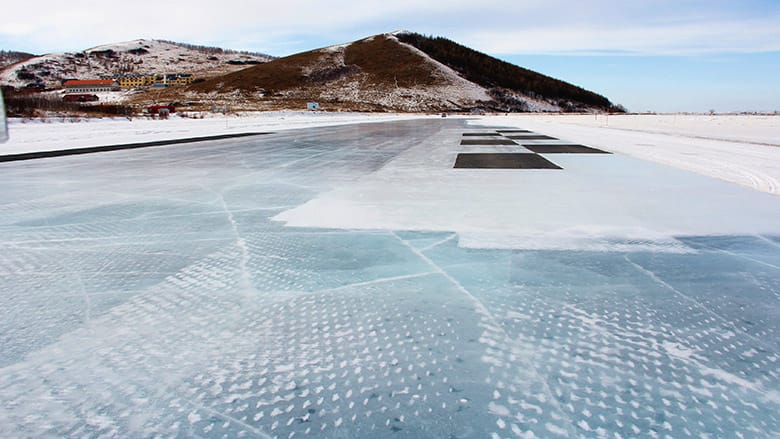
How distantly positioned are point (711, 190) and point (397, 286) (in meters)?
6.00

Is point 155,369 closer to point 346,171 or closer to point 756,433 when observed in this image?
Answer: point 756,433

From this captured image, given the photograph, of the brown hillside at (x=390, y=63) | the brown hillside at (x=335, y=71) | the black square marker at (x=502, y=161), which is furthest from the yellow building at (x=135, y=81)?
the black square marker at (x=502, y=161)

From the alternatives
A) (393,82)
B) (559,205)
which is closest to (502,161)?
(559,205)

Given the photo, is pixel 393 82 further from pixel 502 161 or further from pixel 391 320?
pixel 391 320

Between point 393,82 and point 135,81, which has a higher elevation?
point 393,82

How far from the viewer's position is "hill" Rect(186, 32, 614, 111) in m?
133

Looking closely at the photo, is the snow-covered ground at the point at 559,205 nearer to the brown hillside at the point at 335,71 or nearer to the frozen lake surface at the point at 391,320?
the frozen lake surface at the point at 391,320

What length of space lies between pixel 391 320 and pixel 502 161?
351 inches

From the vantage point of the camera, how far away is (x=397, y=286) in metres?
3.24

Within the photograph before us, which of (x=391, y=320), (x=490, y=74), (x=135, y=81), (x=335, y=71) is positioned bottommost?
(x=391, y=320)

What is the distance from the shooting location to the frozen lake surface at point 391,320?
1.89m

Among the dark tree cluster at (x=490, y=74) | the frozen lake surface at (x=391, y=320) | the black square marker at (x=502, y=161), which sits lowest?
the frozen lake surface at (x=391, y=320)

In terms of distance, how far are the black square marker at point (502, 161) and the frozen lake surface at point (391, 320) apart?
4.17 metres

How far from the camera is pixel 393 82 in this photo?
5812 inches
